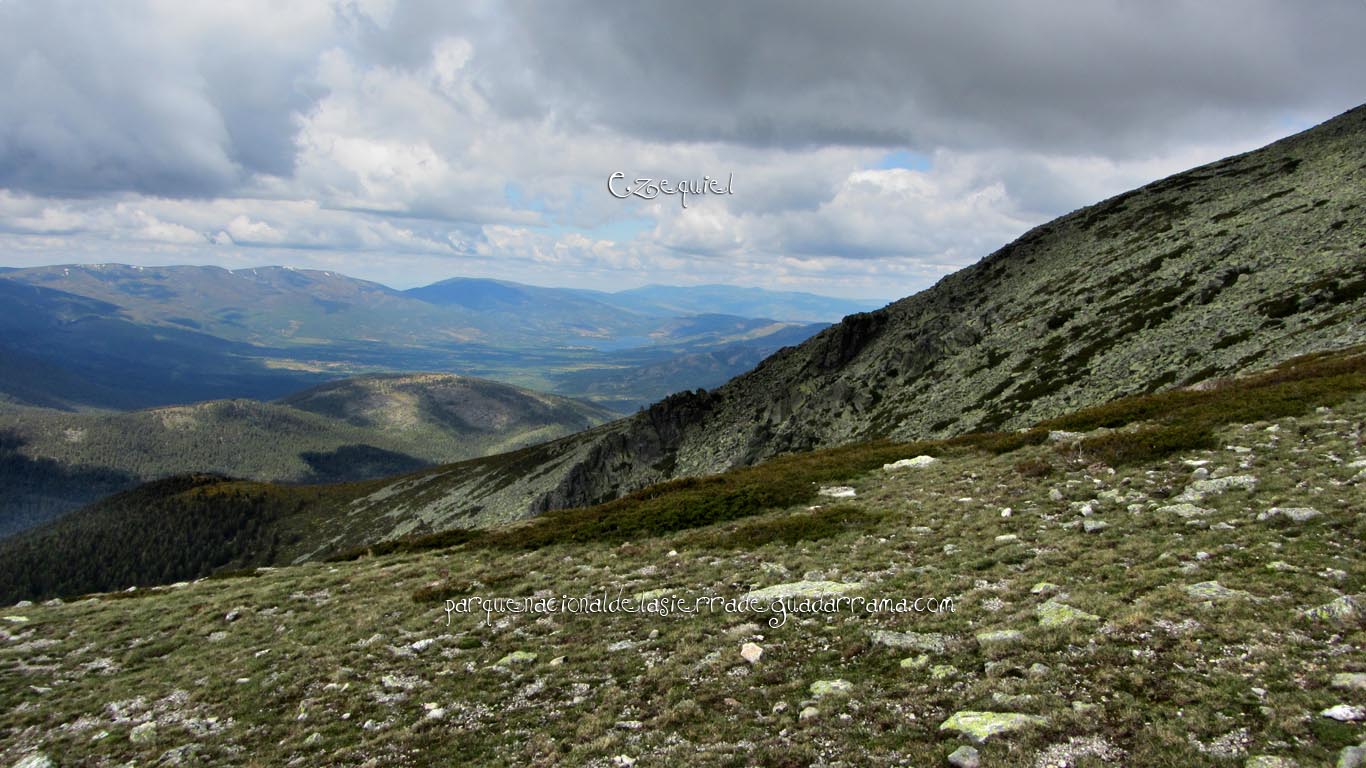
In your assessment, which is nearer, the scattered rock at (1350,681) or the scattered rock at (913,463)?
the scattered rock at (1350,681)

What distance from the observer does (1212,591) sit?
37.4 feet

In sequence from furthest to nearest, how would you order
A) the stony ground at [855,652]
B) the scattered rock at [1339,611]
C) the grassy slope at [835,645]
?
the scattered rock at [1339,611] < the grassy slope at [835,645] < the stony ground at [855,652]

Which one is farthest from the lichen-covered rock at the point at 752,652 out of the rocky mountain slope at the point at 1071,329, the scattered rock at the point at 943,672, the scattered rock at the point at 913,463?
the rocky mountain slope at the point at 1071,329

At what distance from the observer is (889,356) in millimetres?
84938

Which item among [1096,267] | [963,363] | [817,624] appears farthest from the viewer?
[1096,267]

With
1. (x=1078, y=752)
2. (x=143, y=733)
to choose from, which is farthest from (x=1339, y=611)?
(x=143, y=733)

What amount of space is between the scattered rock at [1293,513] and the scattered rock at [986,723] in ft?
34.0

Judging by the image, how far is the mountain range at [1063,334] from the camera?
4684cm

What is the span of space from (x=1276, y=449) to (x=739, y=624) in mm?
18011

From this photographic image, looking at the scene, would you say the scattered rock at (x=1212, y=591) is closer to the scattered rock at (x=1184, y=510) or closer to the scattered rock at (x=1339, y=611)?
the scattered rock at (x=1339, y=611)

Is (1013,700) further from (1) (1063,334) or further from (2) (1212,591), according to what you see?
(1) (1063,334)

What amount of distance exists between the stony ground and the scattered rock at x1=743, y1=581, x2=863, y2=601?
100 millimetres

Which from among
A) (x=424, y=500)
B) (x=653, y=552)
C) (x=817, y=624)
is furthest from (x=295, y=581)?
(x=424, y=500)

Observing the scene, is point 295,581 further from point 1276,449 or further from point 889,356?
point 889,356
